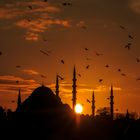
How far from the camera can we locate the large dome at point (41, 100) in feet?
152

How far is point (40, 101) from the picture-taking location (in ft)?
154

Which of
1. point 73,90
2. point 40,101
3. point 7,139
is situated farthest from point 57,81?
point 7,139

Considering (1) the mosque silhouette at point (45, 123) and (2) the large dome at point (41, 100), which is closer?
(1) the mosque silhouette at point (45, 123)

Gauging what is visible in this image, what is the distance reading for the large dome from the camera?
46469mm

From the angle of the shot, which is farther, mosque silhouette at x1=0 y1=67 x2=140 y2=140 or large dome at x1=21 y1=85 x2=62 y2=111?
large dome at x1=21 y1=85 x2=62 y2=111

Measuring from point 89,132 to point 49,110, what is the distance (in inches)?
324

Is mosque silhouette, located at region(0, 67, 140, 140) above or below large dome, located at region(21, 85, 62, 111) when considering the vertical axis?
below

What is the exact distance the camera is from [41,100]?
155 ft

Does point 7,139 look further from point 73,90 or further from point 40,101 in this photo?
point 73,90

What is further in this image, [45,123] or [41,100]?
[41,100]

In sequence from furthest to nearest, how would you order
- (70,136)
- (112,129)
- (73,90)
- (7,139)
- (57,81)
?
(57,81), (73,90), (112,129), (70,136), (7,139)

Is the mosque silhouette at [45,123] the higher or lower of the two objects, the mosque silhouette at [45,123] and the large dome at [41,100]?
the lower

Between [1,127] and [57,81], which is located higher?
[57,81]

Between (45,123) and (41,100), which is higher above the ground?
(41,100)
